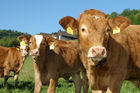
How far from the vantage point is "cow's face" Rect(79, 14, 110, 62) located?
11.2 ft

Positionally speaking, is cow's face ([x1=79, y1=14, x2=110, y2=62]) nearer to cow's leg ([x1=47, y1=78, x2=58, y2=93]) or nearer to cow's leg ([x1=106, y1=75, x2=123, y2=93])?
cow's leg ([x1=106, y1=75, x2=123, y2=93])

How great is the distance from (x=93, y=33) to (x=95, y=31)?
0.05 meters

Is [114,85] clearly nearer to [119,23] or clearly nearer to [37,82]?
[119,23]

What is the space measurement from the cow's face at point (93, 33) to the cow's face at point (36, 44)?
2.49m

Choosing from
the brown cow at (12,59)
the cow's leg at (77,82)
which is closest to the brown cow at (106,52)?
the cow's leg at (77,82)

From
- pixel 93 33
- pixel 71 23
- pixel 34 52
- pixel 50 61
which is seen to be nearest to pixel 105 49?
pixel 93 33

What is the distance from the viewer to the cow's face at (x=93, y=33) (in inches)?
135

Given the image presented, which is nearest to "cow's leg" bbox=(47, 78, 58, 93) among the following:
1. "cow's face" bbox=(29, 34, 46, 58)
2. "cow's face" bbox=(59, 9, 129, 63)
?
"cow's face" bbox=(29, 34, 46, 58)

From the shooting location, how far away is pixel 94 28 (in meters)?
3.59

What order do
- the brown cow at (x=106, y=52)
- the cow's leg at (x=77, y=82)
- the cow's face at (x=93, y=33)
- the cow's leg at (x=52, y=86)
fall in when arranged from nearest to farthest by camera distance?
the cow's face at (x=93, y=33) < the brown cow at (x=106, y=52) < the cow's leg at (x=52, y=86) < the cow's leg at (x=77, y=82)

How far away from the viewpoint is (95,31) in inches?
140

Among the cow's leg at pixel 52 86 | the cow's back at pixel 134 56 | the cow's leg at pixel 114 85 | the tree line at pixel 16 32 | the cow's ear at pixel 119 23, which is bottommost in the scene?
the cow's leg at pixel 52 86

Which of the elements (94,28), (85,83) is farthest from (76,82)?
(94,28)

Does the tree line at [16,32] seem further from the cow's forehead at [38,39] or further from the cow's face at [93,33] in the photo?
the cow's forehead at [38,39]
